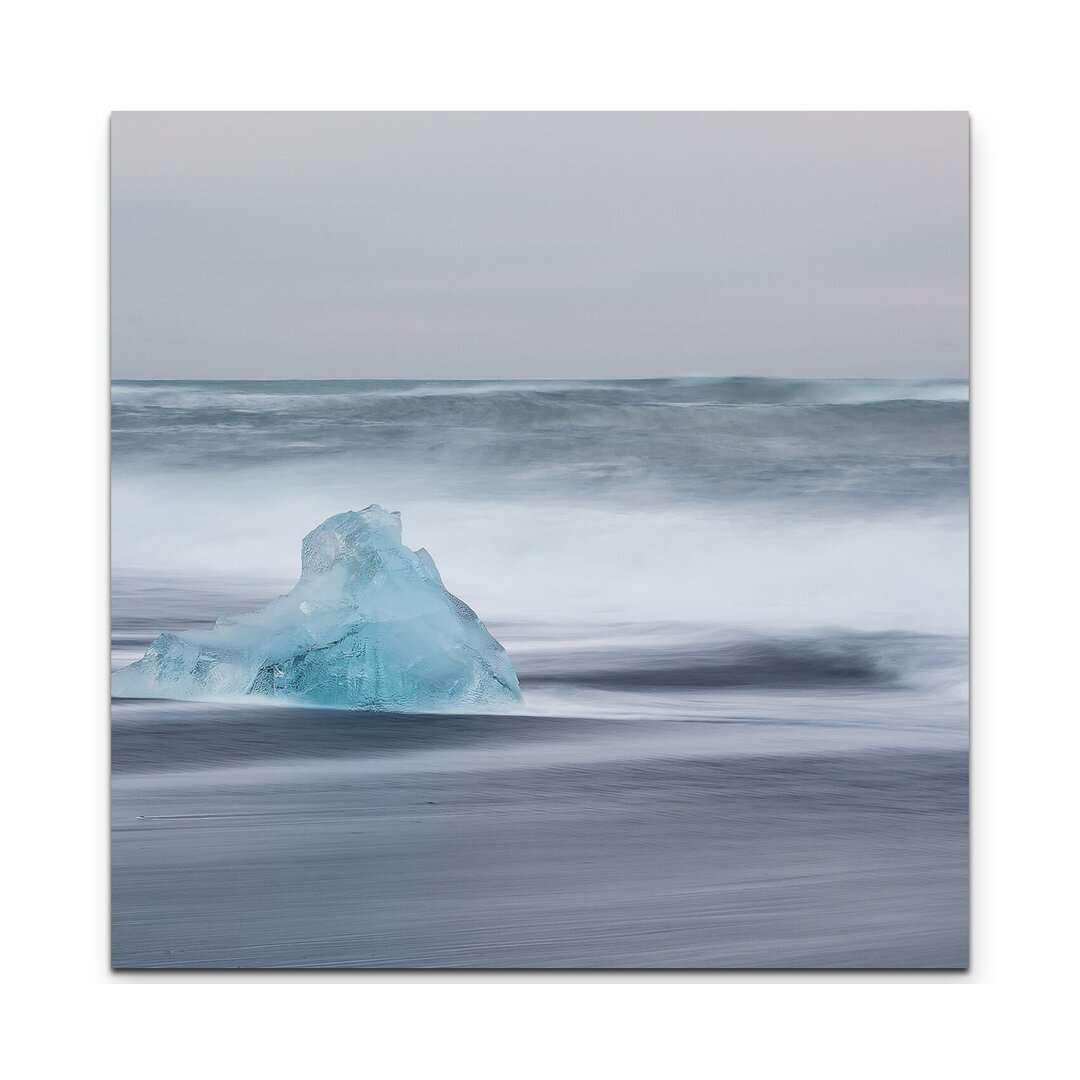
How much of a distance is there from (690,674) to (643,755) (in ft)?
0.67

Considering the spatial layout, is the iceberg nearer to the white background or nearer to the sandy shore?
the sandy shore

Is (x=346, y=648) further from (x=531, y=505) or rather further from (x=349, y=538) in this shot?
(x=531, y=505)

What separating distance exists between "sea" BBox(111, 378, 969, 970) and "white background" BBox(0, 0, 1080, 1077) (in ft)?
0.27

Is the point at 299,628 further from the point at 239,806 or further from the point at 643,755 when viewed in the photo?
the point at 643,755

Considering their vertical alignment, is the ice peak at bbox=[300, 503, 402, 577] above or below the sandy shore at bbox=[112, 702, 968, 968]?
above

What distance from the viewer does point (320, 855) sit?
290 centimetres

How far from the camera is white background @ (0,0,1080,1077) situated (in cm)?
290

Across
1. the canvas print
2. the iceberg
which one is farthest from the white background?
the iceberg
